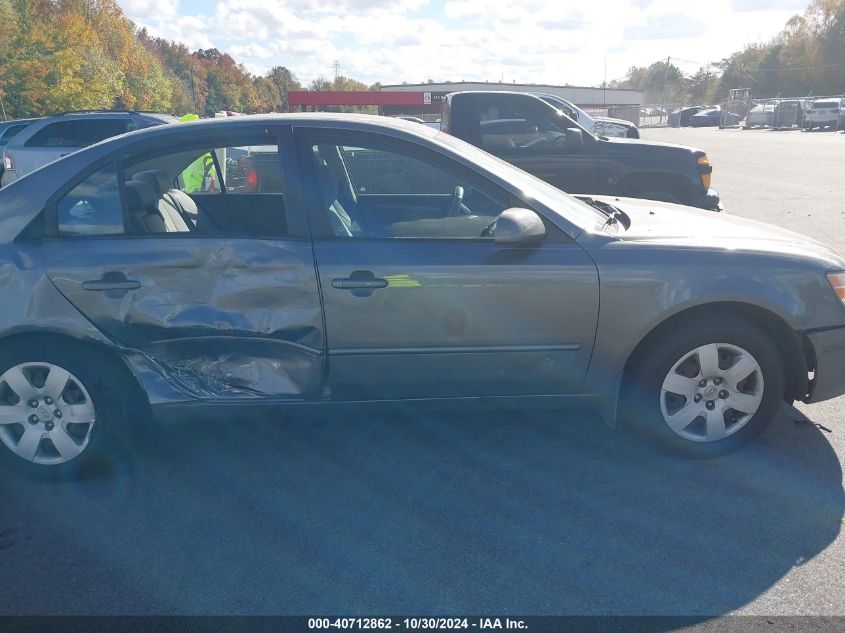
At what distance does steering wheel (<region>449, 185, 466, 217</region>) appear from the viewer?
386 centimetres

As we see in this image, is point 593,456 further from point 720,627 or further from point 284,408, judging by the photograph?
point 284,408

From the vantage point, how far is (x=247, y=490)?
3.49m

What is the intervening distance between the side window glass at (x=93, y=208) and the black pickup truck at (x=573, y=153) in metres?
5.28

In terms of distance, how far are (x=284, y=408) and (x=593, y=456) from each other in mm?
1635

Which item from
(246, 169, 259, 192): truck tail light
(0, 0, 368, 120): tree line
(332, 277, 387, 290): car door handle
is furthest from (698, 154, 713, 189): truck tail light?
(0, 0, 368, 120): tree line

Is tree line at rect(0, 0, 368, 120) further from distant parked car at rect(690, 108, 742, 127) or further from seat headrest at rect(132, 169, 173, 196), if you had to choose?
distant parked car at rect(690, 108, 742, 127)

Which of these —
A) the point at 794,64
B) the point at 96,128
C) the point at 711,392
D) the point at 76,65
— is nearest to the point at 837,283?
the point at 711,392

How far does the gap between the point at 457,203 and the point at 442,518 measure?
1.74 m

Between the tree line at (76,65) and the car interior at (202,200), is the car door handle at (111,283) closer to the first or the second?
the car interior at (202,200)

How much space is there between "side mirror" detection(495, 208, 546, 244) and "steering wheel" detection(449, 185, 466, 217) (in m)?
0.48

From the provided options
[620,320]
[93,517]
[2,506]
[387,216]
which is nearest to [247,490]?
[93,517]

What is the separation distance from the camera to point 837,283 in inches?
140

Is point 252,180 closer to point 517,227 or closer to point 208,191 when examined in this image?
point 208,191

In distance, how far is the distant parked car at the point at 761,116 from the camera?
42.8 m
